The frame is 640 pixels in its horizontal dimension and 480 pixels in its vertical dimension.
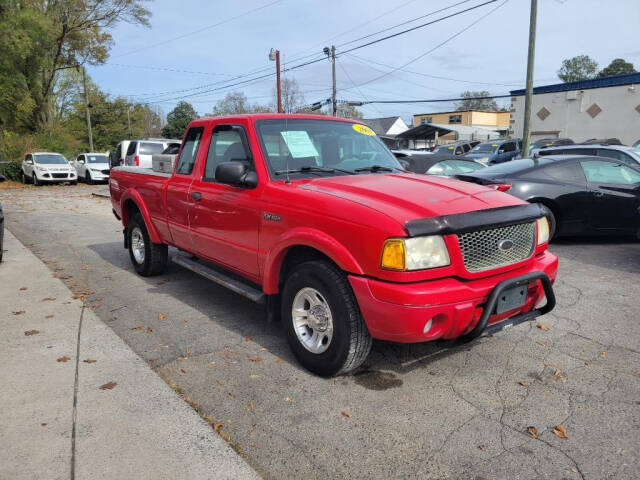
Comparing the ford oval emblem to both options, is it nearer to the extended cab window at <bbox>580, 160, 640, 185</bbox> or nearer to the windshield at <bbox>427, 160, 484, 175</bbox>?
the extended cab window at <bbox>580, 160, 640, 185</bbox>

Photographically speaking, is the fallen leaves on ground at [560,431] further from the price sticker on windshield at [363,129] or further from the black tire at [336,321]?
the price sticker on windshield at [363,129]

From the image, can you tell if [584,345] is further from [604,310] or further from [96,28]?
[96,28]

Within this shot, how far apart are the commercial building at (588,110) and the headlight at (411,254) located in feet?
92.6

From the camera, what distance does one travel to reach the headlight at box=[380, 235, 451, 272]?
288 cm

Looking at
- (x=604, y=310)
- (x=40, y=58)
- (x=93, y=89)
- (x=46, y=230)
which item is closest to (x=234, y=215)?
(x=604, y=310)

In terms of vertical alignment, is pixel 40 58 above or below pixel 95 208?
above

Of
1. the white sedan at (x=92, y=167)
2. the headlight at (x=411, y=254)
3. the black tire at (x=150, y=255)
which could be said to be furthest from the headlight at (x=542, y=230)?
the white sedan at (x=92, y=167)

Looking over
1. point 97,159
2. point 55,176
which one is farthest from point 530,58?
point 55,176

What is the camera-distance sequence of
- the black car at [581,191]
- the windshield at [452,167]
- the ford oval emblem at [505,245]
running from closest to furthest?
the ford oval emblem at [505,245] < the black car at [581,191] < the windshield at [452,167]

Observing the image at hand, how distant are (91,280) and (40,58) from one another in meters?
34.6

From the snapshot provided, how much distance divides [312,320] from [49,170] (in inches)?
919

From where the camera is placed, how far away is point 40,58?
33688mm

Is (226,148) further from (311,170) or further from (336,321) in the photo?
(336,321)

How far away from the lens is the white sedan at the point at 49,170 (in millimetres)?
22750
